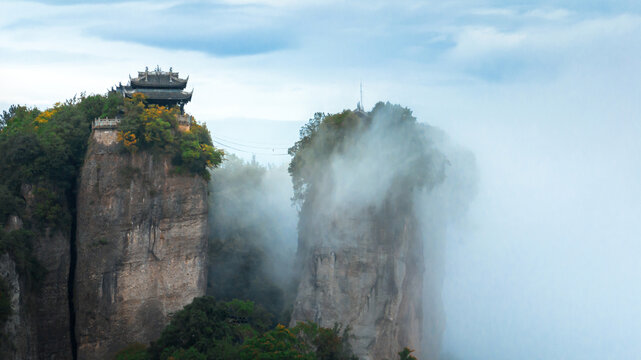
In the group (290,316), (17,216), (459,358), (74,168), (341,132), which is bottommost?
(459,358)

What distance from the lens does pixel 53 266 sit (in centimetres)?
2825

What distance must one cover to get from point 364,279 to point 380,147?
629 cm

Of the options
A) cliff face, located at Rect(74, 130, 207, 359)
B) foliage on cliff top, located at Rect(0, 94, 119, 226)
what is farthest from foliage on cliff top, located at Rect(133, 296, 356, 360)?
foliage on cliff top, located at Rect(0, 94, 119, 226)

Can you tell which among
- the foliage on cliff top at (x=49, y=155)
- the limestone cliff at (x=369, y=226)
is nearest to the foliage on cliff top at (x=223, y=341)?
the limestone cliff at (x=369, y=226)

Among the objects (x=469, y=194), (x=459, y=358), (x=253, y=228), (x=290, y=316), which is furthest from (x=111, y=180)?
(x=459, y=358)

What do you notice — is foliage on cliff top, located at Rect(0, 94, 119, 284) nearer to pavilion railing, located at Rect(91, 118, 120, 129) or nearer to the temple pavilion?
pavilion railing, located at Rect(91, 118, 120, 129)

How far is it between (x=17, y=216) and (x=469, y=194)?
24.4m

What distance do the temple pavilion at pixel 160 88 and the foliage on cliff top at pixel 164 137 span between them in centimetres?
139

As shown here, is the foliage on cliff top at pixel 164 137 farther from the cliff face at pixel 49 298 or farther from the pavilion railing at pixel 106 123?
the cliff face at pixel 49 298

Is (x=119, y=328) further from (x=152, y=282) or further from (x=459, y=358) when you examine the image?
(x=459, y=358)

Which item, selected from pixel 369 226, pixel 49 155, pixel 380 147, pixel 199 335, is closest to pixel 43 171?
pixel 49 155

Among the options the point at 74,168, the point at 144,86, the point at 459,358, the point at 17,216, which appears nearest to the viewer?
the point at 17,216

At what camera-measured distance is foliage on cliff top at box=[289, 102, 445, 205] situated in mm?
31516

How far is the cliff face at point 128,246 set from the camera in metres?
28.1
